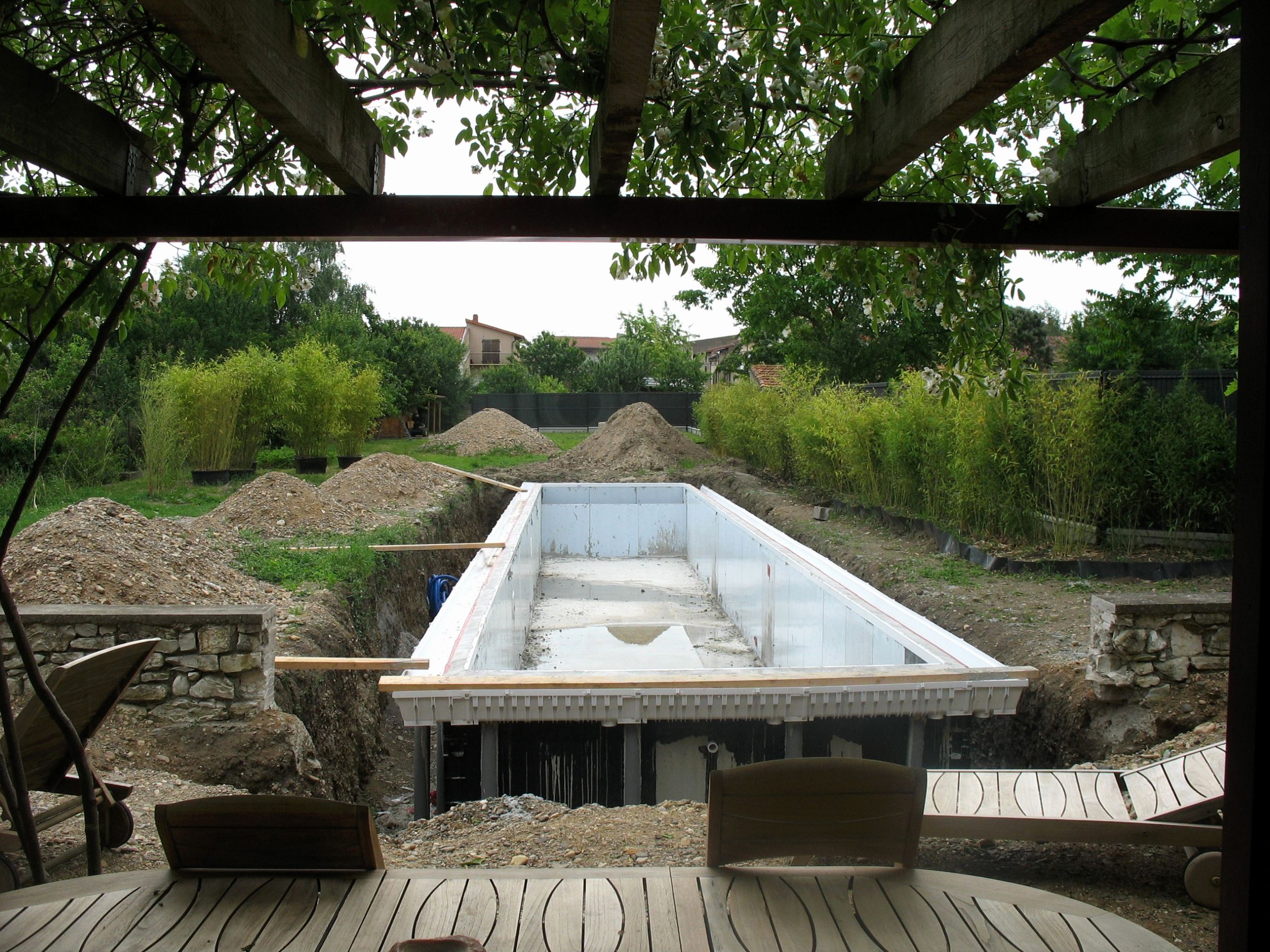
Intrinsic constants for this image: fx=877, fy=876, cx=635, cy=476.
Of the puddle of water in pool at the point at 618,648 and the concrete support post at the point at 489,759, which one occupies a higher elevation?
the concrete support post at the point at 489,759

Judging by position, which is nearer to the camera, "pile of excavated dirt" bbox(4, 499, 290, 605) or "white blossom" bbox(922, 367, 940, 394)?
"white blossom" bbox(922, 367, 940, 394)

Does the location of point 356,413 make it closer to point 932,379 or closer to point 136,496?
point 136,496

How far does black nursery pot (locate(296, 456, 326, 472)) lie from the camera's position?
14.5 meters

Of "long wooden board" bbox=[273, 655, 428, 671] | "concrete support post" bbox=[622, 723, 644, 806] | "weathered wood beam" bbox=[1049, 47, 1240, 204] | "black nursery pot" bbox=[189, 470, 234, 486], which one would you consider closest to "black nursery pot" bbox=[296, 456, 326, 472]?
"black nursery pot" bbox=[189, 470, 234, 486]

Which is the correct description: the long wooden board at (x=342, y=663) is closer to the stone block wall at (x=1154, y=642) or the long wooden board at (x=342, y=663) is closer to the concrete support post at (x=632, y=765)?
Answer: the concrete support post at (x=632, y=765)

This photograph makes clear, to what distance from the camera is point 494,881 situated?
1492 millimetres

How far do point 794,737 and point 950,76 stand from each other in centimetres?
344

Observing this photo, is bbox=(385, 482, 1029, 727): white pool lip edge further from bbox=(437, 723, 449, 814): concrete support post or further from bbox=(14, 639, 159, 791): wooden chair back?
bbox=(14, 639, 159, 791): wooden chair back

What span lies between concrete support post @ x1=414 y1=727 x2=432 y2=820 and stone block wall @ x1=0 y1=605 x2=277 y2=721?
0.82 meters

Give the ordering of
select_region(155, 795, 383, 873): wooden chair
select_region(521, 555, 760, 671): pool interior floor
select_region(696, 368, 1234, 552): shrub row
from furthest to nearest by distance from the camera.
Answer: select_region(521, 555, 760, 671): pool interior floor
select_region(696, 368, 1234, 552): shrub row
select_region(155, 795, 383, 873): wooden chair

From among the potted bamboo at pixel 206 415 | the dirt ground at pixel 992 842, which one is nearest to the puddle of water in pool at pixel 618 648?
the dirt ground at pixel 992 842

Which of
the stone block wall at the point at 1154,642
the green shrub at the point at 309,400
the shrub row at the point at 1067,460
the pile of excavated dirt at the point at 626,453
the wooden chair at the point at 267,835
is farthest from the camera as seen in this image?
the pile of excavated dirt at the point at 626,453

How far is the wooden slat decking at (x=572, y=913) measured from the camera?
1303 millimetres

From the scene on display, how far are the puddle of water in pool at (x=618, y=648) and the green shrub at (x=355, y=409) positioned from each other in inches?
299
